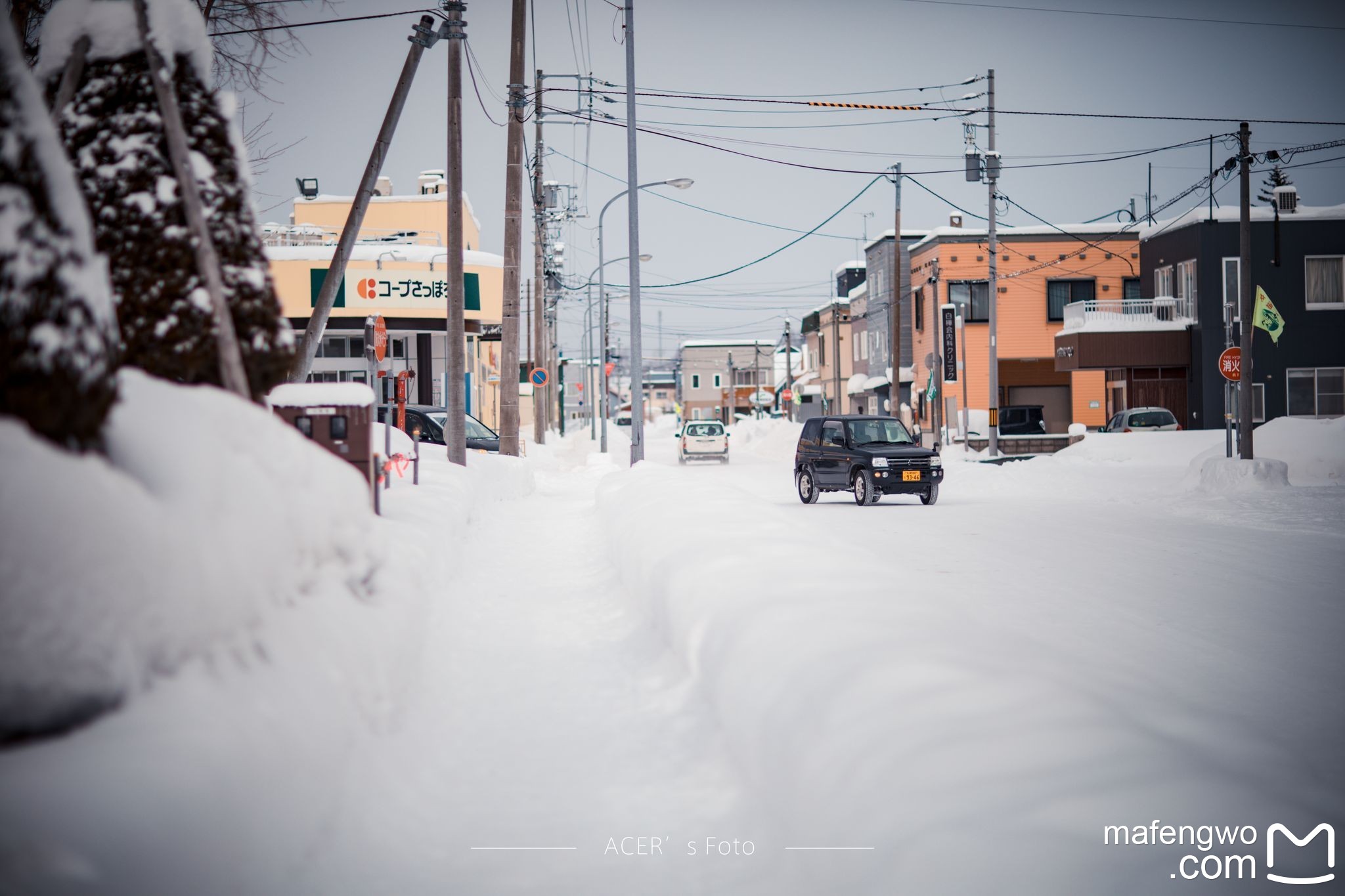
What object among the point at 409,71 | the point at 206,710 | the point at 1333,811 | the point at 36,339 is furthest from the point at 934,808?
the point at 409,71

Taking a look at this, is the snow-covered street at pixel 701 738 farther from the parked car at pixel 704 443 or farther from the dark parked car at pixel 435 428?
the parked car at pixel 704 443

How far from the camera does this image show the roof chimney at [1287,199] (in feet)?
119

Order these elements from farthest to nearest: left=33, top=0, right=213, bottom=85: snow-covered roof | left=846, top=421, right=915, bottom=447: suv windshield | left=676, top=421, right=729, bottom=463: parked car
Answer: left=676, top=421, right=729, bottom=463: parked car, left=846, top=421, right=915, bottom=447: suv windshield, left=33, top=0, right=213, bottom=85: snow-covered roof

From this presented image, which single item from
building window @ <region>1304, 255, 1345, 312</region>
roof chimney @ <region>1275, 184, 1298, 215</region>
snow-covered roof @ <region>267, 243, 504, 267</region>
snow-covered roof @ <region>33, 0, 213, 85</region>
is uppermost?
roof chimney @ <region>1275, 184, 1298, 215</region>

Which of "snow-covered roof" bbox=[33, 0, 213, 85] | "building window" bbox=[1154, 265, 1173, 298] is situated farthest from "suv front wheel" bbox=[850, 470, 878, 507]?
"building window" bbox=[1154, 265, 1173, 298]

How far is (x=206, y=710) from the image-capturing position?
3156mm

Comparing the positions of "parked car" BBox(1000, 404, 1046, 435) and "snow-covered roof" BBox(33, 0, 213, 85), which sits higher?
"snow-covered roof" BBox(33, 0, 213, 85)

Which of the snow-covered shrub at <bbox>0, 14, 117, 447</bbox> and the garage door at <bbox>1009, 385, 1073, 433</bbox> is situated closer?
the snow-covered shrub at <bbox>0, 14, 117, 447</bbox>

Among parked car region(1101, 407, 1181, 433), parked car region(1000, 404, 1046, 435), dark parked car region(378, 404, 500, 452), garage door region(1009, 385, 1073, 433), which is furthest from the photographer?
garage door region(1009, 385, 1073, 433)

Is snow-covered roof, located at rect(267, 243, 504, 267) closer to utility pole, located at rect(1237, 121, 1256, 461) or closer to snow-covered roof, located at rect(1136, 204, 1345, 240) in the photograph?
utility pole, located at rect(1237, 121, 1256, 461)

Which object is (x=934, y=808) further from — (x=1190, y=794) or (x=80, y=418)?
(x=80, y=418)

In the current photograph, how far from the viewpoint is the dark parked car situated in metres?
22.0

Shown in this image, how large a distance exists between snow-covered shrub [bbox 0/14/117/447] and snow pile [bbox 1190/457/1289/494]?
775 inches

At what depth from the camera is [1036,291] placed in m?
46.6
